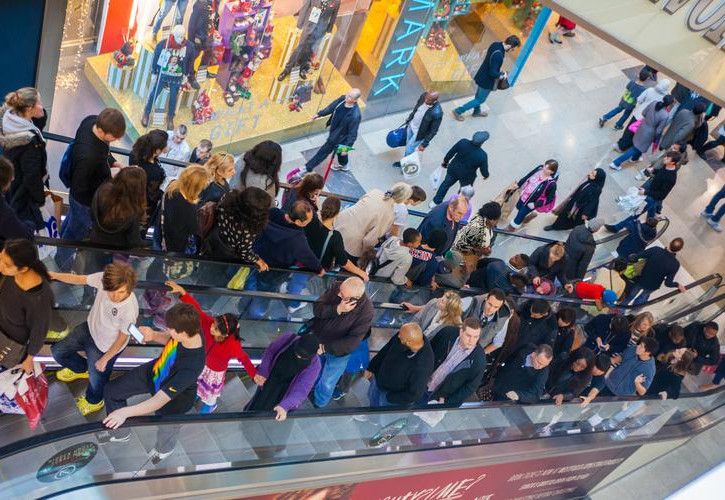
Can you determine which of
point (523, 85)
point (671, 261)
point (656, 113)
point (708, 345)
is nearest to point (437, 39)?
point (523, 85)

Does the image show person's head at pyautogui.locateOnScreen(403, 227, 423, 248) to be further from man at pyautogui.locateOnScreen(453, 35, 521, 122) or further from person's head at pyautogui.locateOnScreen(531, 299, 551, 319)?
man at pyautogui.locateOnScreen(453, 35, 521, 122)

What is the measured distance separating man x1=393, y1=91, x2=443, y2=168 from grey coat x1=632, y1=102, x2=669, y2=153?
12.7 ft

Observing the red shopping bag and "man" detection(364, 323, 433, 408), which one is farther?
"man" detection(364, 323, 433, 408)

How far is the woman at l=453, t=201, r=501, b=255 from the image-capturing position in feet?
33.6

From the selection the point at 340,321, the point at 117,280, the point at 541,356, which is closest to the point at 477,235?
the point at 541,356

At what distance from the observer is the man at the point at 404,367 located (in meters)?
7.33

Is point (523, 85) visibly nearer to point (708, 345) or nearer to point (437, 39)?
point (437, 39)

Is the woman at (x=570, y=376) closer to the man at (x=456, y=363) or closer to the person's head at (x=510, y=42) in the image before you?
the man at (x=456, y=363)

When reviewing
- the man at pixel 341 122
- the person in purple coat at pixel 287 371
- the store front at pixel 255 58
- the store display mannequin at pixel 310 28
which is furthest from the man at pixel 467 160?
the person in purple coat at pixel 287 371

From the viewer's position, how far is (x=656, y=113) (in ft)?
48.1

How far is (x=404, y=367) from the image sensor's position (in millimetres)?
7629

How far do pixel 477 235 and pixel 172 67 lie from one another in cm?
416

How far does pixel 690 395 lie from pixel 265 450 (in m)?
6.34

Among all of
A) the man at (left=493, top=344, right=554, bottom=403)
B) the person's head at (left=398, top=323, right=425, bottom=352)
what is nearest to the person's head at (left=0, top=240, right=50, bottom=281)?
the person's head at (left=398, top=323, right=425, bottom=352)
